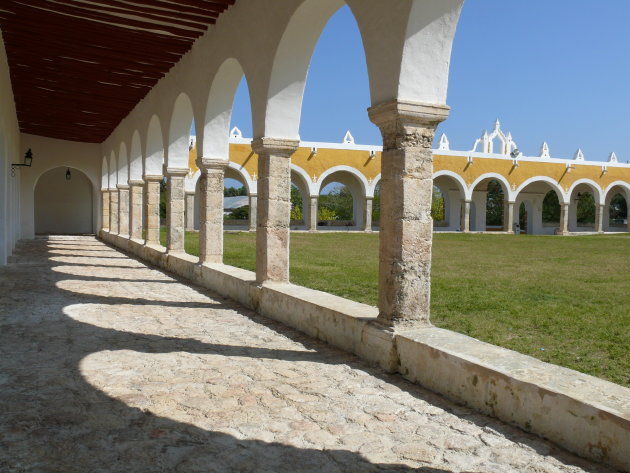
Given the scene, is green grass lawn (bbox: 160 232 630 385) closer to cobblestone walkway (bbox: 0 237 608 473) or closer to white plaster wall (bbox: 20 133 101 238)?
cobblestone walkway (bbox: 0 237 608 473)

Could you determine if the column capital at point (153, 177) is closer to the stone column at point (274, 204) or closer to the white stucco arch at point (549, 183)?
the stone column at point (274, 204)

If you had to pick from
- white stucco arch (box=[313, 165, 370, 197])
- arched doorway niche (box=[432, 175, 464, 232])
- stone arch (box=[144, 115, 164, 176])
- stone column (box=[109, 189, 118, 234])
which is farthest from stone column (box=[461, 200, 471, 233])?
stone arch (box=[144, 115, 164, 176])

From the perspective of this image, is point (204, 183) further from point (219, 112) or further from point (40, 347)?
point (40, 347)

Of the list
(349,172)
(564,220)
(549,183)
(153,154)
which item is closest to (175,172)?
(153,154)

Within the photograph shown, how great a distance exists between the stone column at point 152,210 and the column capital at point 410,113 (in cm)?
Result: 930

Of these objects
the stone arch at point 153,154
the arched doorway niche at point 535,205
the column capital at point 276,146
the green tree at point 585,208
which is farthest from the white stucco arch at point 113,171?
the green tree at point 585,208

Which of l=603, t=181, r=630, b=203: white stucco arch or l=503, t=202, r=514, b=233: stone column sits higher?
l=603, t=181, r=630, b=203: white stucco arch

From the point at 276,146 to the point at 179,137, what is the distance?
→ 494cm

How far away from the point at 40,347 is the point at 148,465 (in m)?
2.47

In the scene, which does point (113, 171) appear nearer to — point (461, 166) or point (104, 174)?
point (104, 174)

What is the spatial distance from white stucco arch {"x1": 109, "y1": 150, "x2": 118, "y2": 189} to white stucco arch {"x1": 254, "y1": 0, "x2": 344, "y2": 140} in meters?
11.9

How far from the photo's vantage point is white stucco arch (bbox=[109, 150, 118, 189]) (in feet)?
56.9

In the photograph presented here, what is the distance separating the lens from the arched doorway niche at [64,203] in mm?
22672

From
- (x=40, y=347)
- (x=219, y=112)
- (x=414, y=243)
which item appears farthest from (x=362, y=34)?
(x=219, y=112)
